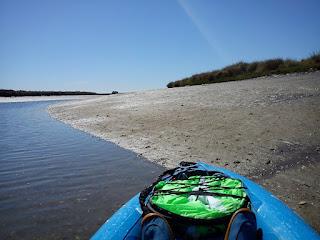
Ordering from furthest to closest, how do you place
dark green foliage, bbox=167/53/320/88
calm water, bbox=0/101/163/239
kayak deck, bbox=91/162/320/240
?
dark green foliage, bbox=167/53/320/88 → calm water, bbox=0/101/163/239 → kayak deck, bbox=91/162/320/240

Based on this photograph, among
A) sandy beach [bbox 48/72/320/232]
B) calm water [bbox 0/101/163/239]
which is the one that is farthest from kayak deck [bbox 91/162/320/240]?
calm water [bbox 0/101/163/239]

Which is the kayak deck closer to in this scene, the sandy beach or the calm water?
the sandy beach

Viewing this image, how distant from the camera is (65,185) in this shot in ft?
20.3

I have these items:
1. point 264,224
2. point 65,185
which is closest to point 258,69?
point 65,185

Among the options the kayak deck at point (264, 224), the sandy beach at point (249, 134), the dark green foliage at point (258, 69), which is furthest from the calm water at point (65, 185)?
the dark green foliage at point (258, 69)

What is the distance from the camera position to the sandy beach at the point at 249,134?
5.34m

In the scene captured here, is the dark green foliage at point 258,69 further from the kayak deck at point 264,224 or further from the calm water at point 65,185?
the kayak deck at point 264,224

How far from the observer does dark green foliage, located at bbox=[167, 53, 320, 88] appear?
60.3ft

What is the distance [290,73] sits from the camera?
17719 millimetres

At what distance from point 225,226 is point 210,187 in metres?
0.57

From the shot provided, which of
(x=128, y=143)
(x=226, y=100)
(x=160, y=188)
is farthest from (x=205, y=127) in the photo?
(x=160, y=188)

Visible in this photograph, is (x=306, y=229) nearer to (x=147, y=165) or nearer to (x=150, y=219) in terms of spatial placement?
(x=150, y=219)

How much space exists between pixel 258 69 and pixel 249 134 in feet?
52.5

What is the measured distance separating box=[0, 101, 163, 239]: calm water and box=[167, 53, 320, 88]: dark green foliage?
1360cm
